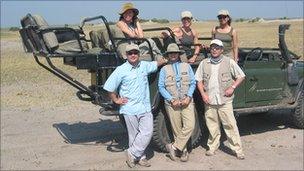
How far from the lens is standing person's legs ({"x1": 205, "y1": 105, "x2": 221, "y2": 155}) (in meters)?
7.02

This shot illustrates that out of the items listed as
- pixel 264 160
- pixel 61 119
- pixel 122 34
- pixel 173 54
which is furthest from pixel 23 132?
pixel 264 160

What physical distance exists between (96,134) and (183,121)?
2301mm

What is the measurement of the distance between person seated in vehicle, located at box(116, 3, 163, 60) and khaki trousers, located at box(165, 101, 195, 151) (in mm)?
782

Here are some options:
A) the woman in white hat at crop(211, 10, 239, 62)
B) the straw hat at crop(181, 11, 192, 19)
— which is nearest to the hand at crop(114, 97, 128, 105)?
the straw hat at crop(181, 11, 192, 19)

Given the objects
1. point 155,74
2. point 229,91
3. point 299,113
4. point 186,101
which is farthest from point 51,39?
point 299,113

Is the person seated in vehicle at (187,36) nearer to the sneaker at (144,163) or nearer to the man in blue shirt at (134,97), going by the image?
the man in blue shirt at (134,97)

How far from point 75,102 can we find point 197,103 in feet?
17.2

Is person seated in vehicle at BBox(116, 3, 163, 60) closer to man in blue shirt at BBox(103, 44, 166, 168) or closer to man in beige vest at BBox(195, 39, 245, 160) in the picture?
man in blue shirt at BBox(103, 44, 166, 168)

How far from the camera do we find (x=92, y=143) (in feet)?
26.3

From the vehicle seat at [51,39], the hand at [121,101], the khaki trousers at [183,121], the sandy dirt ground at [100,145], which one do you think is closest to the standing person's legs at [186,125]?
the khaki trousers at [183,121]

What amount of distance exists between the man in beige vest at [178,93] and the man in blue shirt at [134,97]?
0.81ft

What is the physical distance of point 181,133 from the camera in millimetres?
6879

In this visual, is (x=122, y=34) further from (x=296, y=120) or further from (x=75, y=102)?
(x=75, y=102)

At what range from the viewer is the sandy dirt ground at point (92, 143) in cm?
674
